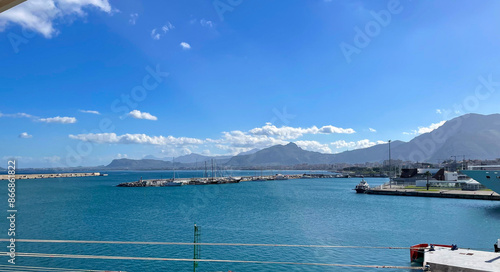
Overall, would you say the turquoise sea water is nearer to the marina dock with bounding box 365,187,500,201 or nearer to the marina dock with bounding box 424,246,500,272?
the marina dock with bounding box 424,246,500,272

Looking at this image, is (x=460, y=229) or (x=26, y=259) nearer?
(x=26, y=259)

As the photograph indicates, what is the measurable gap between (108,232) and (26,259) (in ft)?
23.2

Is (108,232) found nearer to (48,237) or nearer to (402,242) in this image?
(48,237)

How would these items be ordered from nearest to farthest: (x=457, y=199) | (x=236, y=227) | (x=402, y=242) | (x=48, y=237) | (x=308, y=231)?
(x=402, y=242) < (x=48, y=237) < (x=308, y=231) < (x=236, y=227) < (x=457, y=199)

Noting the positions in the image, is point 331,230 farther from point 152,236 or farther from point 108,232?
point 108,232

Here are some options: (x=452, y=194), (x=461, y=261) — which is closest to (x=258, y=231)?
(x=461, y=261)

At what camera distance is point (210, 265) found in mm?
14695

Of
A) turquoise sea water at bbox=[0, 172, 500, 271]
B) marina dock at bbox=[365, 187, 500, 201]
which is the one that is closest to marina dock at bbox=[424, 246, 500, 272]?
turquoise sea water at bbox=[0, 172, 500, 271]

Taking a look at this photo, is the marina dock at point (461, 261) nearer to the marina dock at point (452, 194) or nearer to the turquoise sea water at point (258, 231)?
the turquoise sea water at point (258, 231)

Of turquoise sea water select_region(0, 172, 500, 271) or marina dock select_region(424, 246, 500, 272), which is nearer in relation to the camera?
marina dock select_region(424, 246, 500, 272)

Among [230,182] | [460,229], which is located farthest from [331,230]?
[230,182]

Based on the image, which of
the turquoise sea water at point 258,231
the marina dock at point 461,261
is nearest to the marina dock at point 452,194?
the turquoise sea water at point 258,231

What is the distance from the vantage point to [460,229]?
22234 mm

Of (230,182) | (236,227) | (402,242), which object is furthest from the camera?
(230,182)
